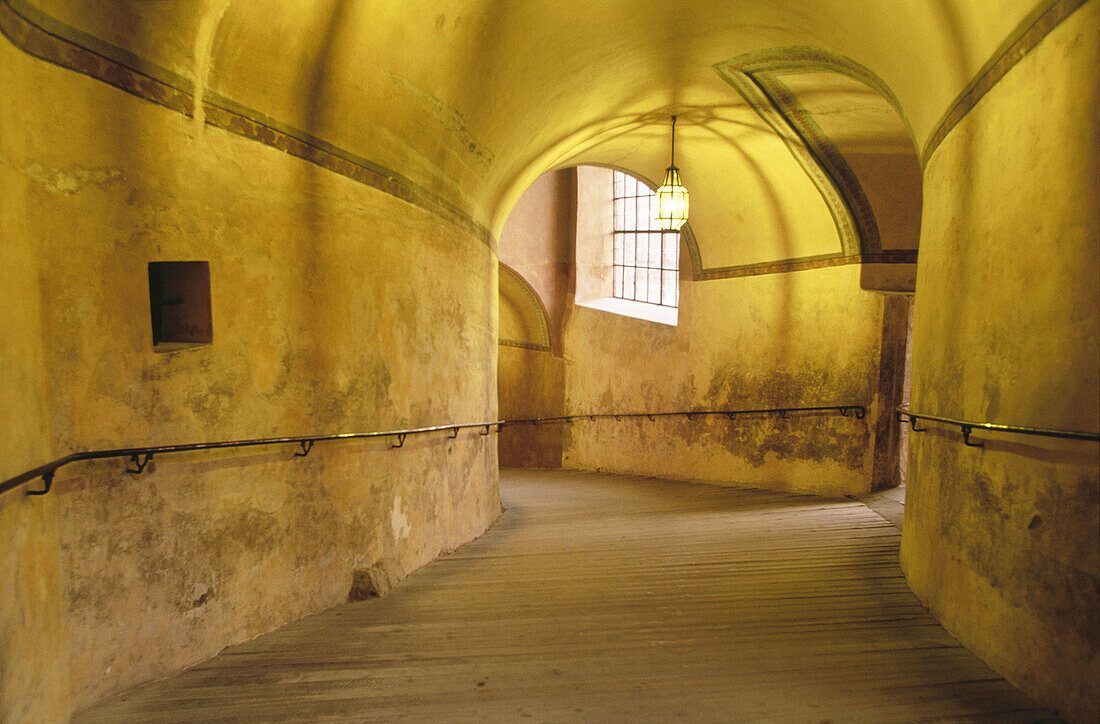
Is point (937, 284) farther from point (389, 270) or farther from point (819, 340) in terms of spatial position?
point (819, 340)

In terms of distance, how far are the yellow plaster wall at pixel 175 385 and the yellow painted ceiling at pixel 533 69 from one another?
356 mm

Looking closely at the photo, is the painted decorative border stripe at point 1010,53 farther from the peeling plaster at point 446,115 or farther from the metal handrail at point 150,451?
the metal handrail at point 150,451

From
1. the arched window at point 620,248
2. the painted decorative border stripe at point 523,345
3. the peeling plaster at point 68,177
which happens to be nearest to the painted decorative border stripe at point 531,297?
the painted decorative border stripe at point 523,345

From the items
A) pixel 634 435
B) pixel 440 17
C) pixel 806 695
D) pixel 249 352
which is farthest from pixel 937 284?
pixel 634 435

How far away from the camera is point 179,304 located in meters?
2.95

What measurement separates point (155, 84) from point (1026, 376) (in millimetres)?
4142

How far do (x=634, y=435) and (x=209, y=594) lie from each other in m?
8.05

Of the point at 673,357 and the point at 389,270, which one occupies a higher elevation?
the point at 389,270

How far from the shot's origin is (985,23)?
3.18 metres

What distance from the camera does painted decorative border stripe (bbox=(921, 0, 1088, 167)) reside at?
2.62 m

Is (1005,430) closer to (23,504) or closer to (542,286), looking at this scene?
(23,504)

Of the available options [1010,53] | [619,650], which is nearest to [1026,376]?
[1010,53]

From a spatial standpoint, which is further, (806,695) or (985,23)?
(985,23)

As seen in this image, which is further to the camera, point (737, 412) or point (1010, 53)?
point (737, 412)
